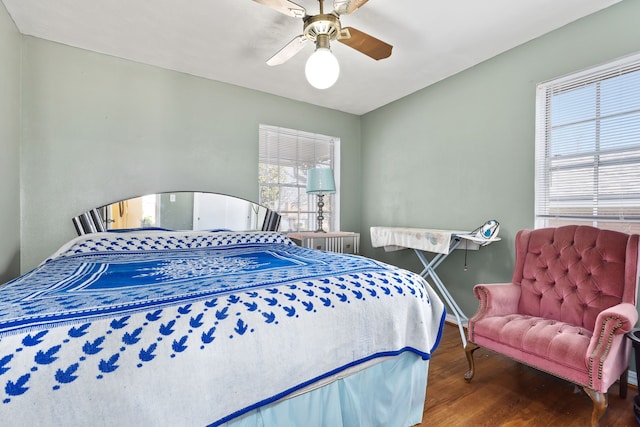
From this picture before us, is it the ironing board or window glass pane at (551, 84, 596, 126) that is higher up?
window glass pane at (551, 84, 596, 126)

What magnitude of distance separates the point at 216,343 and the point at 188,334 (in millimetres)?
87

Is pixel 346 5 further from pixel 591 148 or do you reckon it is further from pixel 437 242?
pixel 591 148

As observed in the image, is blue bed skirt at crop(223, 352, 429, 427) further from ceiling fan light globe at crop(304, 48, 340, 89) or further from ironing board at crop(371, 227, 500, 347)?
ceiling fan light globe at crop(304, 48, 340, 89)

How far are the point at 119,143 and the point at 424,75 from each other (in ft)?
9.66

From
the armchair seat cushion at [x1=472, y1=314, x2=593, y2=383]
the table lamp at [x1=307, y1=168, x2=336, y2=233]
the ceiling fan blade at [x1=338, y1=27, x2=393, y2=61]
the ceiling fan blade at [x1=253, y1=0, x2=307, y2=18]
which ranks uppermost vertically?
the ceiling fan blade at [x1=253, y1=0, x2=307, y2=18]

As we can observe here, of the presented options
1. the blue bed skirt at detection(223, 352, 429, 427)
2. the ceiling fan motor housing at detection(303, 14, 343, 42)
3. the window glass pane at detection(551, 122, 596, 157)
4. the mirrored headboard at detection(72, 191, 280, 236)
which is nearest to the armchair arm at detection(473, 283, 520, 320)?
the blue bed skirt at detection(223, 352, 429, 427)

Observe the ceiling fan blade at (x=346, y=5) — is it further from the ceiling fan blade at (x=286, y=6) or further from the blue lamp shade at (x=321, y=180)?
the blue lamp shade at (x=321, y=180)

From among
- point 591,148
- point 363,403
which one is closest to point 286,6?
point 363,403

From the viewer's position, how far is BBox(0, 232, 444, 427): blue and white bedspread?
2.55ft

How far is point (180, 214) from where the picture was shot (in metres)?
2.98

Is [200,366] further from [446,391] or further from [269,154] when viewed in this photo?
[269,154]

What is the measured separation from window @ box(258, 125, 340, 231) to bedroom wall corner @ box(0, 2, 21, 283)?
2.02 metres

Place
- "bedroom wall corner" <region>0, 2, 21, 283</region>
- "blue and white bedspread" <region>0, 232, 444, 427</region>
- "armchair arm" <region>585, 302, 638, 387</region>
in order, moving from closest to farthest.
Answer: "blue and white bedspread" <region>0, 232, 444, 427</region>
"armchair arm" <region>585, 302, 638, 387</region>
"bedroom wall corner" <region>0, 2, 21, 283</region>

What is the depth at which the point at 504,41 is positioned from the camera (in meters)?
2.52
